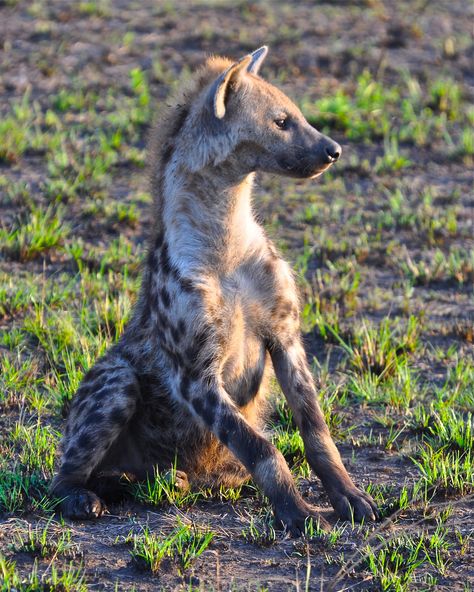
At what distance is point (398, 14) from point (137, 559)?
828 centimetres

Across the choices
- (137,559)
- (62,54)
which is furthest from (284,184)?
(137,559)

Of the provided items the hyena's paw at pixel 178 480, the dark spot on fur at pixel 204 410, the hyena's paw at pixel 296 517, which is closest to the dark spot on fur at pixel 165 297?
the dark spot on fur at pixel 204 410

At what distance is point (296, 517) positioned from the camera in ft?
13.7

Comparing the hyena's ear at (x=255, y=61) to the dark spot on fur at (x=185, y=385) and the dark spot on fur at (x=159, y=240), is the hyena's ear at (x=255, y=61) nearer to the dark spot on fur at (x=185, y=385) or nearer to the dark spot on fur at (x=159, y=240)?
the dark spot on fur at (x=159, y=240)

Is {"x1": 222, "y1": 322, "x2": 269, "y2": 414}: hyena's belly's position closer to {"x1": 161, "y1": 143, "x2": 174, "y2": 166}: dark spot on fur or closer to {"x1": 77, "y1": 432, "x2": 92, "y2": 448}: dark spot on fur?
{"x1": 77, "y1": 432, "x2": 92, "y2": 448}: dark spot on fur

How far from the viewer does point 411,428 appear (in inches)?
207

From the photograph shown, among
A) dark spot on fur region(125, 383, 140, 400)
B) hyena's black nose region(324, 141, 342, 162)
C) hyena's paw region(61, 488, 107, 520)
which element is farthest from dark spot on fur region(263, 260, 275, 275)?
hyena's paw region(61, 488, 107, 520)

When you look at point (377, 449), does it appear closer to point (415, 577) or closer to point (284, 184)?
point (415, 577)

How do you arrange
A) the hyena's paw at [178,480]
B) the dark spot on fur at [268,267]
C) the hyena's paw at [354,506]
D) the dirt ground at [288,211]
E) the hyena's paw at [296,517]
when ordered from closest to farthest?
the dirt ground at [288,211] < the hyena's paw at [296,517] < the hyena's paw at [354,506] < the hyena's paw at [178,480] < the dark spot on fur at [268,267]

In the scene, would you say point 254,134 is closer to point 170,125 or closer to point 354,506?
point 170,125

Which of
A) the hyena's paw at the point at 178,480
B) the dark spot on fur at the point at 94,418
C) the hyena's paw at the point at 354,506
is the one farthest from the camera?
the dark spot on fur at the point at 94,418

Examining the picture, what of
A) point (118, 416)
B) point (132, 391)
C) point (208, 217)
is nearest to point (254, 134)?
point (208, 217)

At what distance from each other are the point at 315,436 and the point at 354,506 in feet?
1.10

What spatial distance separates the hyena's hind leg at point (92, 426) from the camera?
4461 millimetres
